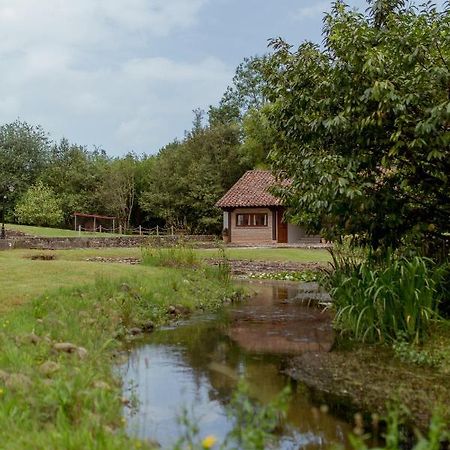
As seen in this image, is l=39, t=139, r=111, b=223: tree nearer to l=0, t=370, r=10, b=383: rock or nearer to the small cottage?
the small cottage

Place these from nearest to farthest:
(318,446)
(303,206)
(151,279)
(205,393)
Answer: (318,446) → (205,393) → (303,206) → (151,279)

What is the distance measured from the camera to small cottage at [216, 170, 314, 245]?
39000 mm

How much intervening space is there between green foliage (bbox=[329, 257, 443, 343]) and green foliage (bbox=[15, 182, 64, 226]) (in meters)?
40.7

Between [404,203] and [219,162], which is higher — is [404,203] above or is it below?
below

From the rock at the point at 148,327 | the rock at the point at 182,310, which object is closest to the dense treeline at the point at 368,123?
the rock at the point at 182,310

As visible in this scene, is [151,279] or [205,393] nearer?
[205,393]

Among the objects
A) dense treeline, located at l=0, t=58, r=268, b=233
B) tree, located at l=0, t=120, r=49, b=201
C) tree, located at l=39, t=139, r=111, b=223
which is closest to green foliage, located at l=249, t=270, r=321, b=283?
dense treeline, located at l=0, t=58, r=268, b=233

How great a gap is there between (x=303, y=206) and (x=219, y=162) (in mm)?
37680

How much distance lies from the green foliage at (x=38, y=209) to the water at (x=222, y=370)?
36.7 m

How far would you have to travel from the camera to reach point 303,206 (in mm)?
9883

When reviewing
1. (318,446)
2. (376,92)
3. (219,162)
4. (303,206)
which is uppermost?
(219,162)

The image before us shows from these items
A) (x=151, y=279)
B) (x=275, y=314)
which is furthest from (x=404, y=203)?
(x=151, y=279)

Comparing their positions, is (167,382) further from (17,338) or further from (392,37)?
(392,37)

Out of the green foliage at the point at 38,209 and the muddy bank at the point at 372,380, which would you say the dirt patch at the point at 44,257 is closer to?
the muddy bank at the point at 372,380
